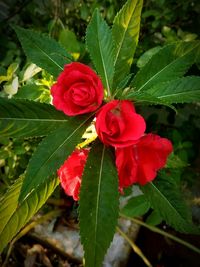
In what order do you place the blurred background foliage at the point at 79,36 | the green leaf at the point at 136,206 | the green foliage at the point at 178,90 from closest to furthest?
the green foliage at the point at 178,90
the blurred background foliage at the point at 79,36
the green leaf at the point at 136,206

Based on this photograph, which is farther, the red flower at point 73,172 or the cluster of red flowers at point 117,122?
the red flower at point 73,172

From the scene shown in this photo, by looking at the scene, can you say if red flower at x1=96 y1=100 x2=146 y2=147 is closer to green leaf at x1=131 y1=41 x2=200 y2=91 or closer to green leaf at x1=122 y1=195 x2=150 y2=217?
green leaf at x1=131 y1=41 x2=200 y2=91

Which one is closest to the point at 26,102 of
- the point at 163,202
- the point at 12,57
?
the point at 163,202

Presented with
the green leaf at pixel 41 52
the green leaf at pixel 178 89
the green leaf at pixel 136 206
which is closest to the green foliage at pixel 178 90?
the green leaf at pixel 178 89

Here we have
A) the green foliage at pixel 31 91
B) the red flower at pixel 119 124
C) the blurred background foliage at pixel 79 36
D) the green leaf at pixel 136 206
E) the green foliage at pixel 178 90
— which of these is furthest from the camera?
the green leaf at pixel 136 206

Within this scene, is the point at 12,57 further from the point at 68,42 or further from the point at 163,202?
the point at 163,202

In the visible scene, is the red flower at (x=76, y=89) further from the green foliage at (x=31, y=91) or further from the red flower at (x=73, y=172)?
the green foliage at (x=31, y=91)
